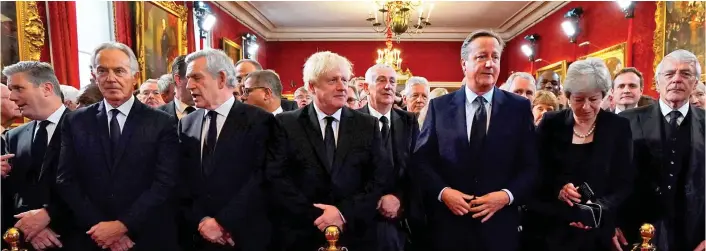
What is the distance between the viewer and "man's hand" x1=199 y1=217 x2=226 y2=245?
2191 mm

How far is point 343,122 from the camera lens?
2.38 metres

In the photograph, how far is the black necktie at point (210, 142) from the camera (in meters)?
2.29

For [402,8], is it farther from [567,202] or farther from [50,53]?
[567,202]

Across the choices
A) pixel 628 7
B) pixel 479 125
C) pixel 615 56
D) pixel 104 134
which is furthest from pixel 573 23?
pixel 104 134

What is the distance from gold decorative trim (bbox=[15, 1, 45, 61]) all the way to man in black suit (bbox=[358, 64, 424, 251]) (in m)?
3.58

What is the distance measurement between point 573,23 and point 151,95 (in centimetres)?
830

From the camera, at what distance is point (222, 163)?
2.27 metres

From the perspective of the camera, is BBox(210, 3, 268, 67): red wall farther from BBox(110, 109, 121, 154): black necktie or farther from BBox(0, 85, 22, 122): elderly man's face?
BBox(110, 109, 121, 154): black necktie

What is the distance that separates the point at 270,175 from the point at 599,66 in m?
1.72

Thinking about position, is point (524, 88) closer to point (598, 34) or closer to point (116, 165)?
point (116, 165)

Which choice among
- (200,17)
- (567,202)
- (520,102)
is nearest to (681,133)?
(567,202)

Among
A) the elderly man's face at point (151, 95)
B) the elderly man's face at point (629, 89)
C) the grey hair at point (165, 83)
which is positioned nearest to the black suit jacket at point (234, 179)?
the grey hair at point (165, 83)

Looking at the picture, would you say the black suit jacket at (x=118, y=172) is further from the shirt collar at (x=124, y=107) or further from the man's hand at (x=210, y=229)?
the man's hand at (x=210, y=229)

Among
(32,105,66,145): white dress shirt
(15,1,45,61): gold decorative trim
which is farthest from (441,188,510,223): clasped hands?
(15,1,45,61): gold decorative trim
